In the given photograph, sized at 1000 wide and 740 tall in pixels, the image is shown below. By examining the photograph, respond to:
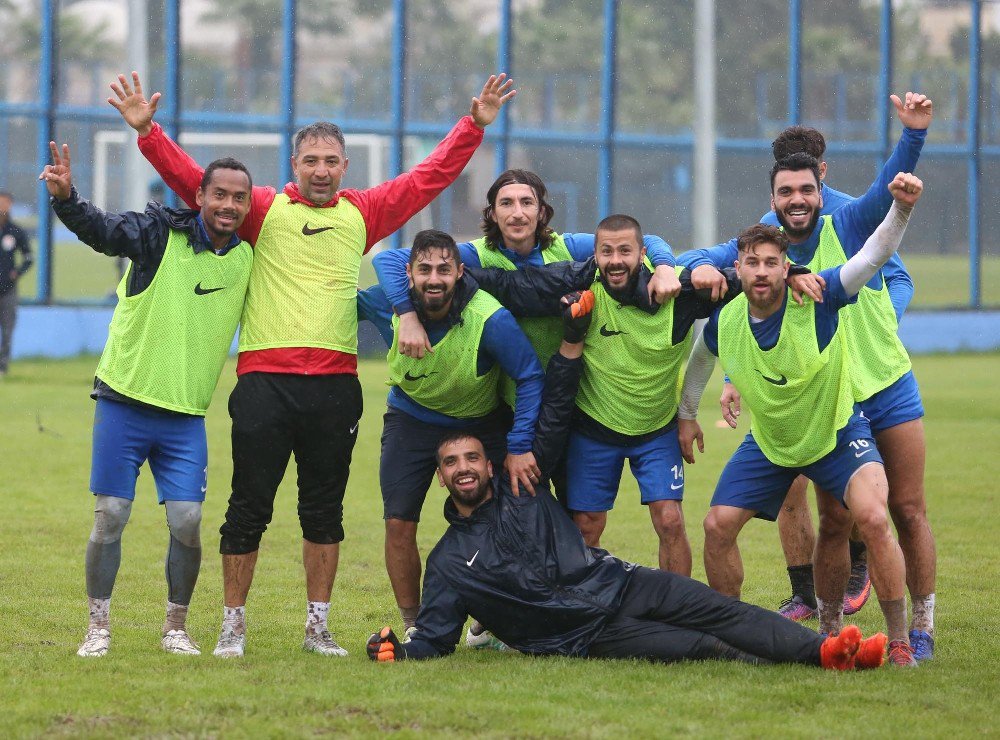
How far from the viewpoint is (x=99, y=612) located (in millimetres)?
6262

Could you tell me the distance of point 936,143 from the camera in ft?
105

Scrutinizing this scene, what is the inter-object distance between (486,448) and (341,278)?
106 centimetres

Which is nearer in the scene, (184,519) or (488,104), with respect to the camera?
(184,519)

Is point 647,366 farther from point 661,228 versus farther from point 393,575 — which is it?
point 661,228

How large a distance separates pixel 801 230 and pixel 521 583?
2.05 meters

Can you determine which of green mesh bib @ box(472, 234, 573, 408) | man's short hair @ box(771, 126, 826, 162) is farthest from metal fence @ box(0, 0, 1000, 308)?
green mesh bib @ box(472, 234, 573, 408)

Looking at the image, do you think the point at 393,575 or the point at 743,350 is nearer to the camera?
the point at 743,350

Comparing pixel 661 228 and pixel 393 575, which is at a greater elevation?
pixel 661 228

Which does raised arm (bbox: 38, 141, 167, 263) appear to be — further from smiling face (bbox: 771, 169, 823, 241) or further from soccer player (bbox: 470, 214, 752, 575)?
smiling face (bbox: 771, 169, 823, 241)

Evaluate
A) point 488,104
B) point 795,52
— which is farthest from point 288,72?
point 488,104

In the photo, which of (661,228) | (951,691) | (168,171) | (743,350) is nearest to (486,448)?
(743,350)

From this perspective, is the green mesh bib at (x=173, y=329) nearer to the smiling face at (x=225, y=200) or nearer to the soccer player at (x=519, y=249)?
the smiling face at (x=225, y=200)

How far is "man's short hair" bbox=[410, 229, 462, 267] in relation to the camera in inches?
246

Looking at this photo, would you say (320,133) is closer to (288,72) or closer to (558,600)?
(558,600)
